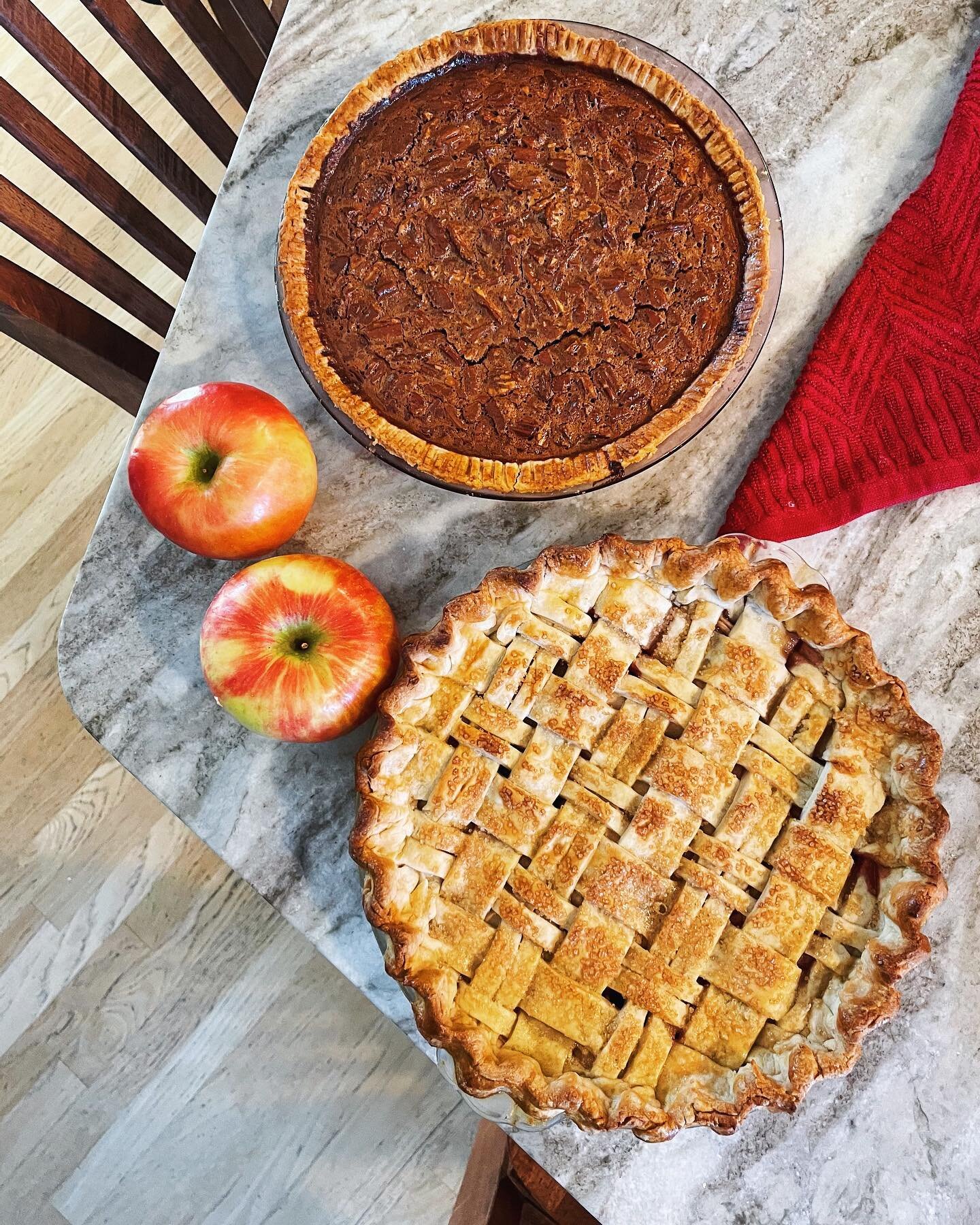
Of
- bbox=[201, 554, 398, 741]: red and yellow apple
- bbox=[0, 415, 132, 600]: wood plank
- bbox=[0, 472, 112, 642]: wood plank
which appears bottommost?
bbox=[0, 472, 112, 642]: wood plank

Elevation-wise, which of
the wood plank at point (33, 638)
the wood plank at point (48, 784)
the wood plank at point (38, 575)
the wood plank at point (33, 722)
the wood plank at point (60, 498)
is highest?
the wood plank at point (60, 498)

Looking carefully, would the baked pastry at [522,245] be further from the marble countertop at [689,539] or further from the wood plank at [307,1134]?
the wood plank at [307,1134]

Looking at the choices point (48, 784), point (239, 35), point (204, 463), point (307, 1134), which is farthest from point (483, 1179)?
point (239, 35)

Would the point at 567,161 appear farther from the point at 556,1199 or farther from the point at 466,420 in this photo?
the point at 556,1199

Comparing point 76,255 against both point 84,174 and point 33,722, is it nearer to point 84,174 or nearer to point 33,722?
point 84,174

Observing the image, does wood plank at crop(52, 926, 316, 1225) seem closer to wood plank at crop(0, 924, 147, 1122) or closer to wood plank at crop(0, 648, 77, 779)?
wood plank at crop(0, 924, 147, 1122)

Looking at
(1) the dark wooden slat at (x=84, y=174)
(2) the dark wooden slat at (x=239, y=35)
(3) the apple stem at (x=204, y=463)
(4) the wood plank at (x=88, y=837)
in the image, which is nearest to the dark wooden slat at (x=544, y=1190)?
(3) the apple stem at (x=204, y=463)

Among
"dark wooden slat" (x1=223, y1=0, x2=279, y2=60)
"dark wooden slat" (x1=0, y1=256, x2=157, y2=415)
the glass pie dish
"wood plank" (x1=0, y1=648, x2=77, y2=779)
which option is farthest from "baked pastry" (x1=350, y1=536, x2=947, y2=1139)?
"wood plank" (x1=0, y1=648, x2=77, y2=779)
